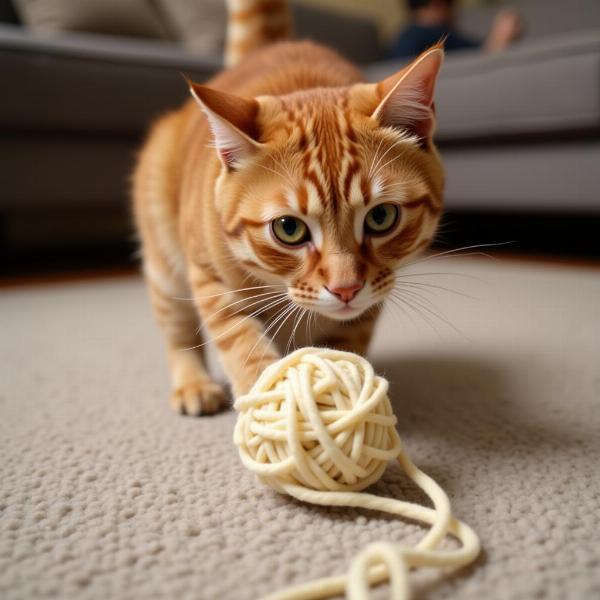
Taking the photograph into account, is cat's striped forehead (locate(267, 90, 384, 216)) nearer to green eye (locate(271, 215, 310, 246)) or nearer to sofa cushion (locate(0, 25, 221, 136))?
green eye (locate(271, 215, 310, 246))

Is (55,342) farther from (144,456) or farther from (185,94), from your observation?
(185,94)

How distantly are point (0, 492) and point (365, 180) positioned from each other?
25.6 inches

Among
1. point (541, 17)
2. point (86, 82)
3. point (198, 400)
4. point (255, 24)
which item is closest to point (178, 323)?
point (198, 400)

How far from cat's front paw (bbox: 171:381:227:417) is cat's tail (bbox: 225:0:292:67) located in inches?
37.9

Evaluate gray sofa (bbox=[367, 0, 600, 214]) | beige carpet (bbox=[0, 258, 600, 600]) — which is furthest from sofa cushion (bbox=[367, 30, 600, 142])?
beige carpet (bbox=[0, 258, 600, 600])

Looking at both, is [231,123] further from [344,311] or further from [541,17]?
[541,17]

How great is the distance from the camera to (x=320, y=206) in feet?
2.64

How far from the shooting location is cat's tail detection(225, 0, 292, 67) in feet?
5.22

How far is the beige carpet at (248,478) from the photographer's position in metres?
0.58

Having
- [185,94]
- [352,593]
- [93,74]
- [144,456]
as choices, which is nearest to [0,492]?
[144,456]

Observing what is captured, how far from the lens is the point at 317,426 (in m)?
0.66

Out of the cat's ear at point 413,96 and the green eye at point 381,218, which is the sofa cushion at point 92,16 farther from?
the green eye at point 381,218

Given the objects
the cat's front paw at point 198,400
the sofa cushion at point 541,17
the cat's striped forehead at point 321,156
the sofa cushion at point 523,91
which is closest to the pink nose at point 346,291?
the cat's striped forehead at point 321,156

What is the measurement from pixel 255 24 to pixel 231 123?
0.94 meters
